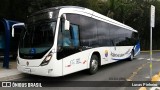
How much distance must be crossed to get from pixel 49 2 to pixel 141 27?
19.5 meters

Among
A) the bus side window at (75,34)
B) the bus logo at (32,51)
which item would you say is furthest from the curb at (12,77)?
the bus side window at (75,34)

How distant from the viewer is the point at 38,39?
35.9ft

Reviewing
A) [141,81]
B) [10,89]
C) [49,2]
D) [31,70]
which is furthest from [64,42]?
[49,2]

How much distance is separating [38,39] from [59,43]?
0.88 m

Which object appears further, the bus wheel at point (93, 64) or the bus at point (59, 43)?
the bus wheel at point (93, 64)

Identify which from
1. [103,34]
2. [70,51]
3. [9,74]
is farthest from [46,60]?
[103,34]

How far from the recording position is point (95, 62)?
1341cm

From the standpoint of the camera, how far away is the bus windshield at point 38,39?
1067 cm

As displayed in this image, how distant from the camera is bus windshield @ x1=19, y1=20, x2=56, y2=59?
10.7 metres

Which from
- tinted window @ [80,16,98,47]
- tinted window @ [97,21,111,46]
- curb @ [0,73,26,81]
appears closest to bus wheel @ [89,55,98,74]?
tinted window @ [80,16,98,47]

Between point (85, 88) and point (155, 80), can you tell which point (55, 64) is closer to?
point (85, 88)

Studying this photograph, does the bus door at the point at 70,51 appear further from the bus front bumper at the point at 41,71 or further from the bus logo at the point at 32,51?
the bus logo at the point at 32,51

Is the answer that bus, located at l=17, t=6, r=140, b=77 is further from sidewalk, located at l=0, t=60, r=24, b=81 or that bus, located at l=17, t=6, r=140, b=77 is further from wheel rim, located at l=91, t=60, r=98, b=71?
sidewalk, located at l=0, t=60, r=24, b=81

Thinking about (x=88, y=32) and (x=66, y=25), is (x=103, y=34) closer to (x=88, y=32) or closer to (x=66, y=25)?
(x=88, y=32)
